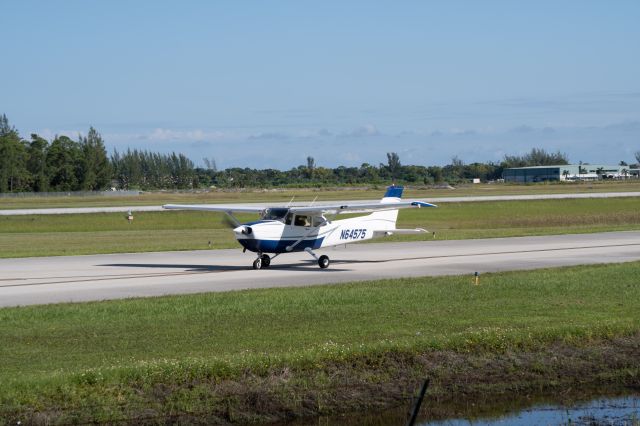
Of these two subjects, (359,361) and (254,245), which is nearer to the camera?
(359,361)

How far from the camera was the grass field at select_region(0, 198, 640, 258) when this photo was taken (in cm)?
4516

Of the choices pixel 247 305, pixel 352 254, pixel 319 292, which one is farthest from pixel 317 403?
Answer: pixel 352 254

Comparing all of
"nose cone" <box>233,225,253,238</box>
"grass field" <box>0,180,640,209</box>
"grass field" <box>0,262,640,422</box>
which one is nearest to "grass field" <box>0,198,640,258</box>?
"nose cone" <box>233,225,253,238</box>

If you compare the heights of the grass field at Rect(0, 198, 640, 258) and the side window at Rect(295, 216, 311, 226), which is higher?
the side window at Rect(295, 216, 311, 226)

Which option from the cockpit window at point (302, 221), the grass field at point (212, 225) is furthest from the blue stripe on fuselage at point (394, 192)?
the grass field at point (212, 225)

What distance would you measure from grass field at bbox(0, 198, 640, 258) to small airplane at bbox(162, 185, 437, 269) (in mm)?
10031

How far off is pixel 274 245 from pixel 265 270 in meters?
0.91

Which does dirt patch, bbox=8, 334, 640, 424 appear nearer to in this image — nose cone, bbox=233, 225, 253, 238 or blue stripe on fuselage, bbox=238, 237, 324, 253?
Answer: nose cone, bbox=233, 225, 253, 238

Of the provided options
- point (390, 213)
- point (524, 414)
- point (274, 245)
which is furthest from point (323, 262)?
point (524, 414)

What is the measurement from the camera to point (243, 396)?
14.6 meters

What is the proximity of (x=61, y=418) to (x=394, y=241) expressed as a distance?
31624mm

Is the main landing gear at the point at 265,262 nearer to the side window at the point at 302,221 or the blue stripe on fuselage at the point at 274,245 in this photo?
→ the blue stripe on fuselage at the point at 274,245

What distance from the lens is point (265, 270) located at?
31969 mm

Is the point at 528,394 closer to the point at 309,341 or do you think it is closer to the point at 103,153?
the point at 309,341
